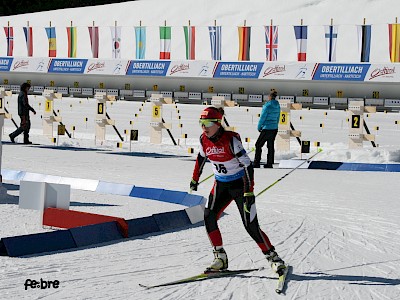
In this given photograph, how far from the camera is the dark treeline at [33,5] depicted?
80000 mm

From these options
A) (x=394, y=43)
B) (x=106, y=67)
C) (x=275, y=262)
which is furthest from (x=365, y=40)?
(x=275, y=262)

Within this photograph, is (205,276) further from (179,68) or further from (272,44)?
(179,68)

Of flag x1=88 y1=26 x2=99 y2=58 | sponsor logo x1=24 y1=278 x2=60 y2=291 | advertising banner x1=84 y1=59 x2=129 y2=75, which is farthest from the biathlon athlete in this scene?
flag x1=88 y1=26 x2=99 y2=58

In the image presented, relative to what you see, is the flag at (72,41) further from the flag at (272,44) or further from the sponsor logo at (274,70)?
the sponsor logo at (274,70)

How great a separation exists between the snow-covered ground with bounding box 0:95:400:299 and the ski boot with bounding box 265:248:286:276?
115 millimetres

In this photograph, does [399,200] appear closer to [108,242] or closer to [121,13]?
[108,242]

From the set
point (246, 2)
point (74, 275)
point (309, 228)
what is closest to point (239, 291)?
point (74, 275)

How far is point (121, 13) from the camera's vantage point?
6750cm

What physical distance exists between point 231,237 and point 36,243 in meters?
2.36

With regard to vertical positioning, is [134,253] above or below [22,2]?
below

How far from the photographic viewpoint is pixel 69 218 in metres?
9.12

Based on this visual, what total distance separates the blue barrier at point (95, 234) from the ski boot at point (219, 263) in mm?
1549

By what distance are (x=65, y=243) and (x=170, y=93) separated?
34.6m

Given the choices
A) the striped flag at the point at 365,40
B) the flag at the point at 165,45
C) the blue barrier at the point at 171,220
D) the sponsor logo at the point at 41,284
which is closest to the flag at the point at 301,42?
the striped flag at the point at 365,40
